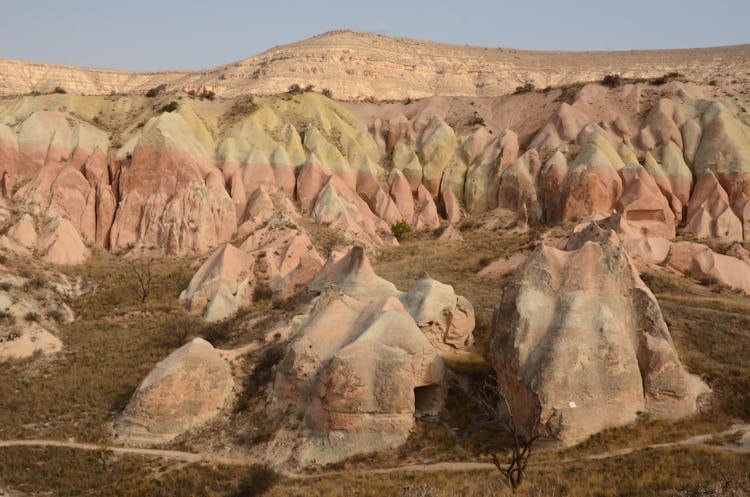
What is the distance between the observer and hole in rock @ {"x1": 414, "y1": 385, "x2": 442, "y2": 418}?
73.4ft

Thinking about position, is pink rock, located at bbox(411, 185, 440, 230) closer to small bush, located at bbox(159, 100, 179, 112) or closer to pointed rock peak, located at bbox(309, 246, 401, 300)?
small bush, located at bbox(159, 100, 179, 112)

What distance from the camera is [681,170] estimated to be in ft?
175

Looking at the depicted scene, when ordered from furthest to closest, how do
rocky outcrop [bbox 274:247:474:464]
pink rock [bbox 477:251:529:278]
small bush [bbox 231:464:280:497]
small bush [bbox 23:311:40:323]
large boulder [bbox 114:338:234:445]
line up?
1. pink rock [bbox 477:251:529:278]
2. small bush [bbox 23:311:40:323]
3. large boulder [bbox 114:338:234:445]
4. rocky outcrop [bbox 274:247:474:464]
5. small bush [bbox 231:464:280:497]

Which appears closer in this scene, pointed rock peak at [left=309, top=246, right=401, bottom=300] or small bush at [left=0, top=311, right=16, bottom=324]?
pointed rock peak at [left=309, top=246, right=401, bottom=300]

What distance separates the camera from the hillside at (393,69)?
96.2 metres

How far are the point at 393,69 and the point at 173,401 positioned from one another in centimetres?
8600

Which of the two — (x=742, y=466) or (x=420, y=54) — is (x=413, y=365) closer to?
(x=742, y=466)

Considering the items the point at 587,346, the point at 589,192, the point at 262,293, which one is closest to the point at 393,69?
the point at 589,192

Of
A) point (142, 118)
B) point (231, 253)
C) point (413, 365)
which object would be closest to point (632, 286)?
point (413, 365)

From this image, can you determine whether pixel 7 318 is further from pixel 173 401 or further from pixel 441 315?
pixel 441 315

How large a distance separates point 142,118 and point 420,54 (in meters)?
62.7

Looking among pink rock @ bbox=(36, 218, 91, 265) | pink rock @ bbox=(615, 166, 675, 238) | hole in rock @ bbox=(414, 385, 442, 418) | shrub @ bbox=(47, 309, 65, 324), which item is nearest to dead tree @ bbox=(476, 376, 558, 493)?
hole in rock @ bbox=(414, 385, 442, 418)

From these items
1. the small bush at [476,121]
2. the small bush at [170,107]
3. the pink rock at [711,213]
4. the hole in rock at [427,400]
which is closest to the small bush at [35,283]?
the small bush at [170,107]

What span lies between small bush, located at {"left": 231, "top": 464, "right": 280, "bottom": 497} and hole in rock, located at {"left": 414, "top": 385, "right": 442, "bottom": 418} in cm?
519
